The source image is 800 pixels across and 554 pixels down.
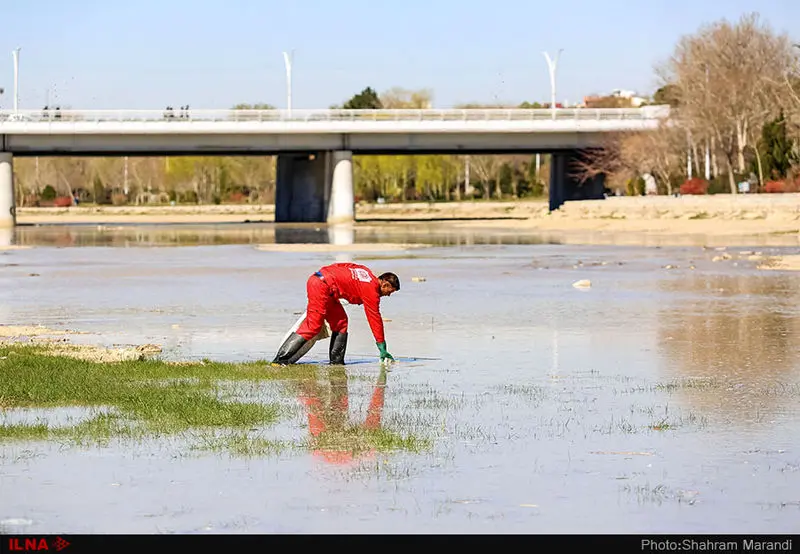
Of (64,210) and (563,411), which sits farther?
(64,210)

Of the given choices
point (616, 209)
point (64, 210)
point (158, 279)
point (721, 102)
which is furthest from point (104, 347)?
point (64, 210)

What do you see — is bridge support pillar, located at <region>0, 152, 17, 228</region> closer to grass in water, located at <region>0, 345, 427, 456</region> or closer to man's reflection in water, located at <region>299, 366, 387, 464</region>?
grass in water, located at <region>0, 345, 427, 456</region>

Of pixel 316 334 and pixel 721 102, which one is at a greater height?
pixel 721 102

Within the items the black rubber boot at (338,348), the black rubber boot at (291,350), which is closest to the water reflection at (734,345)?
the black rubber boot at (338,348)

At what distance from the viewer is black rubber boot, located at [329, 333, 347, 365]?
17.4 meters

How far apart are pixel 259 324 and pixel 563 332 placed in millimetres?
4500

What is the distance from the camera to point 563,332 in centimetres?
2197

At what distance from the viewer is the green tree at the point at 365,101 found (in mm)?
173625

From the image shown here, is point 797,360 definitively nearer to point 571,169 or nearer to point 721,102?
point 721,102

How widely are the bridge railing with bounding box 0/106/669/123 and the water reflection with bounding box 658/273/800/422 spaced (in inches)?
2451

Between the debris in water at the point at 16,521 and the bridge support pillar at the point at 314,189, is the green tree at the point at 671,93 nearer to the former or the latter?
the bridge support pillar at the point at 314,189

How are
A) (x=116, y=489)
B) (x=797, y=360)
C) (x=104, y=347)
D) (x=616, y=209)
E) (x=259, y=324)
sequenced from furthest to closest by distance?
(x=616, y=209) → (x=259, y=324) → (x=104, y=347) → (x=797, y=360) → (x=116, y=489)

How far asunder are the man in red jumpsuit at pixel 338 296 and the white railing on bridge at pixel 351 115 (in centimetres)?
7533

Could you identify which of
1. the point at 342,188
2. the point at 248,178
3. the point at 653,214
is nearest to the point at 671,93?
the point at 342,188
